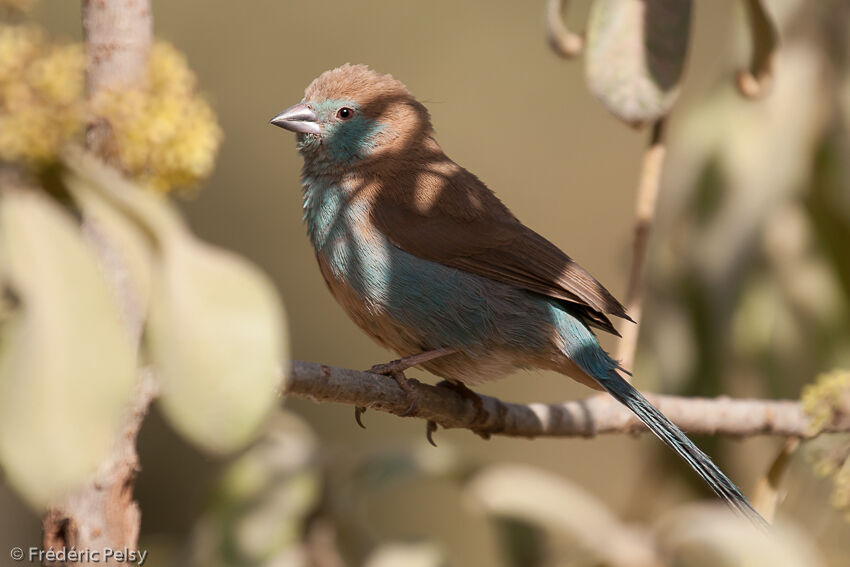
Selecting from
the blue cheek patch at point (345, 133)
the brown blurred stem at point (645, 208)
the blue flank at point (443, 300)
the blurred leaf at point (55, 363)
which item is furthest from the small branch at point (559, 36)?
the blurred leaf at point (55, 363)

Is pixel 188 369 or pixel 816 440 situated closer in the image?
pixel 188 369

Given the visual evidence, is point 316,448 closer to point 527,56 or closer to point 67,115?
point 67,115

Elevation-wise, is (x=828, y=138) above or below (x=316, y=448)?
above

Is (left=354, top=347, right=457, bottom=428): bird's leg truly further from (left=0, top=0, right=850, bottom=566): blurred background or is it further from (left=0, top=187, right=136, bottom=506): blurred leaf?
(left=0, top=187, right=136, bottom=506): blurred leaf

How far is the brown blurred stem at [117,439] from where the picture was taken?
6.16ft

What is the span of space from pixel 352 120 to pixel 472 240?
768 millimetres

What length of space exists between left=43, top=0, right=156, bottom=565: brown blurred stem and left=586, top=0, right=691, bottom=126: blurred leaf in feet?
3.96

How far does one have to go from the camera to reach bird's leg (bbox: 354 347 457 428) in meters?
2.84

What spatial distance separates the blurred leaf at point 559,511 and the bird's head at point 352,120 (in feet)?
4.49

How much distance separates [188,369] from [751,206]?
2.80m

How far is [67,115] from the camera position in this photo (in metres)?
1.42

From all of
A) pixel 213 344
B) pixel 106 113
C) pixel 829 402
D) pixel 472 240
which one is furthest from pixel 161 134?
pixel 472 240

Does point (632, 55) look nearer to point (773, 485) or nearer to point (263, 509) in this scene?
point (773, 485)

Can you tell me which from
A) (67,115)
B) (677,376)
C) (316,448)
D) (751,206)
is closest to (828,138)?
(751,206)
